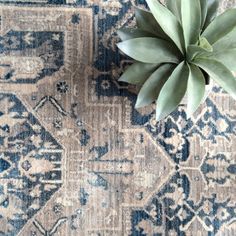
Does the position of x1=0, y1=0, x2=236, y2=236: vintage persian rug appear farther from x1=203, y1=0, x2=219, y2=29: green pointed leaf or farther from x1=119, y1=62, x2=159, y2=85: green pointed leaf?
x1=203, y1=0, x2=219, y2=29: green pointed leaf

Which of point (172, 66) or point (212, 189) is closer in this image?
point (172, 66)

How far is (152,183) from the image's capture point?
4.24 ft

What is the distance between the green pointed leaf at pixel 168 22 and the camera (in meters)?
1.01

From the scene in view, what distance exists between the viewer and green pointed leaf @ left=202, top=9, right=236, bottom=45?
105cm

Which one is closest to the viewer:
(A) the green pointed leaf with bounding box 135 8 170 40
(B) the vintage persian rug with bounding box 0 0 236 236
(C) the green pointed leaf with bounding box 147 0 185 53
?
(C) the green pointed leaf with bounding box 147 0 185 53

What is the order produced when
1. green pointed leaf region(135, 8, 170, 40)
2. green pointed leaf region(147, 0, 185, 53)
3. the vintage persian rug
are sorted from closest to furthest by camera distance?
green pointed leaf region(147, 0, 185, 53)
green pointed leaf region(135, 8, 170, 40)
the vintage persian rug

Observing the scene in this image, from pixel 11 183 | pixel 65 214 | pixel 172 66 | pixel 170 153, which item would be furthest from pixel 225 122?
pixel 11 183

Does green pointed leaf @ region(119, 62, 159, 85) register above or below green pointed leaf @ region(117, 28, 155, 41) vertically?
below

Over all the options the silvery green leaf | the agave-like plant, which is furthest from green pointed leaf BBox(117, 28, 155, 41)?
the silvery green leaf

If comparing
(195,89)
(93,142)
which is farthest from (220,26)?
(93,142)

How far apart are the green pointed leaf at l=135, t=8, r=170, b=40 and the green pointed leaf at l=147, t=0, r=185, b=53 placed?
0.04 metres

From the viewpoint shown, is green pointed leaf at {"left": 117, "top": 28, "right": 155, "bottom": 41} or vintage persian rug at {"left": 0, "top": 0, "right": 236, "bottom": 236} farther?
vintage persian rug at {"left": 0, "top": 0, "right": 236, "bottom": 236}

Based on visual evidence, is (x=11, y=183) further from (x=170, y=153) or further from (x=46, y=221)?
(x=170, y=153)

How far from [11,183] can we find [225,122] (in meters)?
0.64
